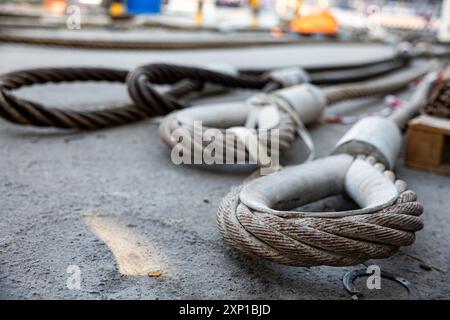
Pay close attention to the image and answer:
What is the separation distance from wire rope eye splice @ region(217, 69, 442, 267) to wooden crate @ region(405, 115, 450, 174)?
1.20 feet

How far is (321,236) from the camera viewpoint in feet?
2.99

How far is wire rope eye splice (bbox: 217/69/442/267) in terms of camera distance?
0.92m

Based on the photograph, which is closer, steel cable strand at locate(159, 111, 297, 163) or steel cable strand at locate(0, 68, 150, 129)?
steel cable strand at locate(159, 111, 297, 163)

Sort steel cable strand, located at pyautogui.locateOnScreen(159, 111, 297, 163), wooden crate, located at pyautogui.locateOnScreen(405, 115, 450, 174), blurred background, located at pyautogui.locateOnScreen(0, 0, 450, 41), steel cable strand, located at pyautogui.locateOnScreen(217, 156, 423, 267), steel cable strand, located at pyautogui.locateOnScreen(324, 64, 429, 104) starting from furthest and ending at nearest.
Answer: blurred background, located at pyautogui.locateOnScreen(0, 0, 450, 41) → steel cable strand, located at pyautogui.locateOnScreen(324, 64, 429, 104) → wooden crate, located at pyautogui.locateOnScreen(405, 115, 450, 174) → steel cable strand, located at pyautogui.locateOnScreen(159, 111, 297, 163) → steel cable strand, located at pyautogui.locateOnScreen(217, 156, 423, 267)

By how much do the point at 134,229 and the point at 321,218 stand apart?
405 millimetres

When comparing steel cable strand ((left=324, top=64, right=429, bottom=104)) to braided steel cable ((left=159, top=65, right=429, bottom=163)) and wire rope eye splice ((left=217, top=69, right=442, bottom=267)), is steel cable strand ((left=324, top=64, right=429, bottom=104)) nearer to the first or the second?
braided steel cable ((left=159, top=65, right=429, bottom=163))

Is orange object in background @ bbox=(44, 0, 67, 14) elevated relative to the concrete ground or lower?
elevated

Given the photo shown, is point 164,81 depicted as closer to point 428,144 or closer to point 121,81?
point 121,81

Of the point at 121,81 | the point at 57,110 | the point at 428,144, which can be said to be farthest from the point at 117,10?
the point at 428,144

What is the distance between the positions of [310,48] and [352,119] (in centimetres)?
330

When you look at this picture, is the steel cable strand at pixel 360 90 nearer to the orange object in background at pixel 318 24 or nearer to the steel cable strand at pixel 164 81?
the steel cable strand at pixel 164 81

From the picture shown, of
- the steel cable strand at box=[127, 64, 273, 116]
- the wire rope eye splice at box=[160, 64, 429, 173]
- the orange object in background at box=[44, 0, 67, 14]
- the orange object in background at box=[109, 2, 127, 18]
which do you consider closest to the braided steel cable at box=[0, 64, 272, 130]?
the steel cable strand at box=[127, 64, 273, 116]

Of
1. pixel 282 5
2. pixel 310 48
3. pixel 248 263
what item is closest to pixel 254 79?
pixel 248 263
